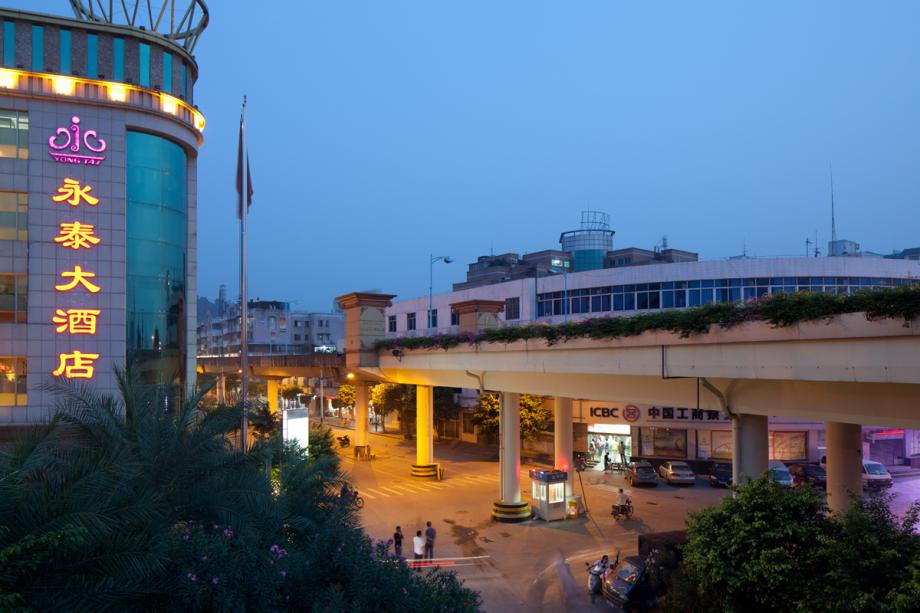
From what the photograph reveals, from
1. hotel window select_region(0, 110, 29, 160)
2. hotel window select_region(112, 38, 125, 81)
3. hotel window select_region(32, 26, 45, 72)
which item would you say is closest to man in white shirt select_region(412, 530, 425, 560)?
hotel window select_region(0, 110, 29, 160)

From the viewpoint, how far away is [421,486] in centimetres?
3556

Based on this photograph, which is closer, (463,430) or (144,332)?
(144,332)

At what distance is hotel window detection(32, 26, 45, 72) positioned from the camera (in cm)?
2736

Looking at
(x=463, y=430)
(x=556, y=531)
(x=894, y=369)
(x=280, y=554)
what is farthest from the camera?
(x=463, y=430)

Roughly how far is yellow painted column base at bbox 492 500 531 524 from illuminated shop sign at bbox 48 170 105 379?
1752 centimetres

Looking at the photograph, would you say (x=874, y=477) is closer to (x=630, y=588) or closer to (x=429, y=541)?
(x=630, y=588)

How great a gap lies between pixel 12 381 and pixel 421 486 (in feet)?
62.5

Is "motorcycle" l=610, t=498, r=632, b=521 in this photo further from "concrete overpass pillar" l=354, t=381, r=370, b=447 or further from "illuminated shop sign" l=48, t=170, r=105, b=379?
"illuminated shop sign" l=48, t=170, r=105, b=379

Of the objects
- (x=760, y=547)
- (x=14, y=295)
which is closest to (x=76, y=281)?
(x=14, y=295)

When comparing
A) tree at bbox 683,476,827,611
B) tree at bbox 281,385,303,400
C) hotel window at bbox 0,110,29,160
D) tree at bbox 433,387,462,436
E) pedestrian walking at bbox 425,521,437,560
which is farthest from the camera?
tree at bbox 281,385,303,400

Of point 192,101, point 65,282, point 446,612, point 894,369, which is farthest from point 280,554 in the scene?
point 192,101

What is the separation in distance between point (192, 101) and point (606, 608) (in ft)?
92.9

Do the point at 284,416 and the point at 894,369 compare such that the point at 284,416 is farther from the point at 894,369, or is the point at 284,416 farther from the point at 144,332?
the point at 894,369

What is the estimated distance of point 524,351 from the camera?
77.7 ft
